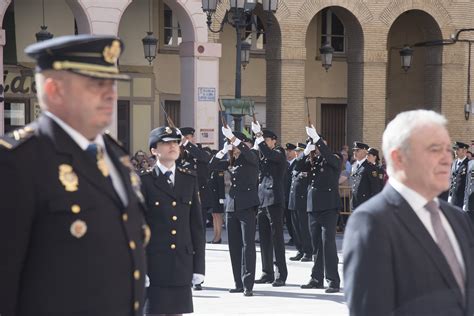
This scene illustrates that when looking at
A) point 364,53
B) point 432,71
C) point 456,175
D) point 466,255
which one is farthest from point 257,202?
point 432,71

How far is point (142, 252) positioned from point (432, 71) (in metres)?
29.1

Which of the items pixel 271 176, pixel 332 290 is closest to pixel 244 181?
pixel 271 176

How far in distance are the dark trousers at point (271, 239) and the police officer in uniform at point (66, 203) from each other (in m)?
9.77

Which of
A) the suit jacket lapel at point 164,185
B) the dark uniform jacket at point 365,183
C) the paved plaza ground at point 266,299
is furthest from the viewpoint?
the dark uniform jacket at point 365,183

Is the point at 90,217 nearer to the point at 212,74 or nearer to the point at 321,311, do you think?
the point at 321,311

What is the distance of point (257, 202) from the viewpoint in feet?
44.5

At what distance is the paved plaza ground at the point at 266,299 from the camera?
39.0 ft

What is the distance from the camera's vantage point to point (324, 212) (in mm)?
14031

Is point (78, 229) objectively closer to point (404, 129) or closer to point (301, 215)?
point (404, 129)

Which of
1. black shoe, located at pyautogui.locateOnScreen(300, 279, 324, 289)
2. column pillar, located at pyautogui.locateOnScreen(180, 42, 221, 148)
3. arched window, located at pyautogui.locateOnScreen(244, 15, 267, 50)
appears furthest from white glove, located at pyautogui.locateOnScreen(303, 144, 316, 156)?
arched window, located at pyautogui.locateOnScreen(244, 15, 267, 50)

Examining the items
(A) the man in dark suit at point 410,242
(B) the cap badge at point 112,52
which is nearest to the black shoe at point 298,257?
(A) the man in dark suit at point 410,242

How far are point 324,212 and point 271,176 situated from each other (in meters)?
0.97

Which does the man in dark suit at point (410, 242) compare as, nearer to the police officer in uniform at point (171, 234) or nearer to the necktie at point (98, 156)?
the necktie at point (98, 156)

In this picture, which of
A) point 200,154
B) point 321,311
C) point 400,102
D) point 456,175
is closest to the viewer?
point 321,311
